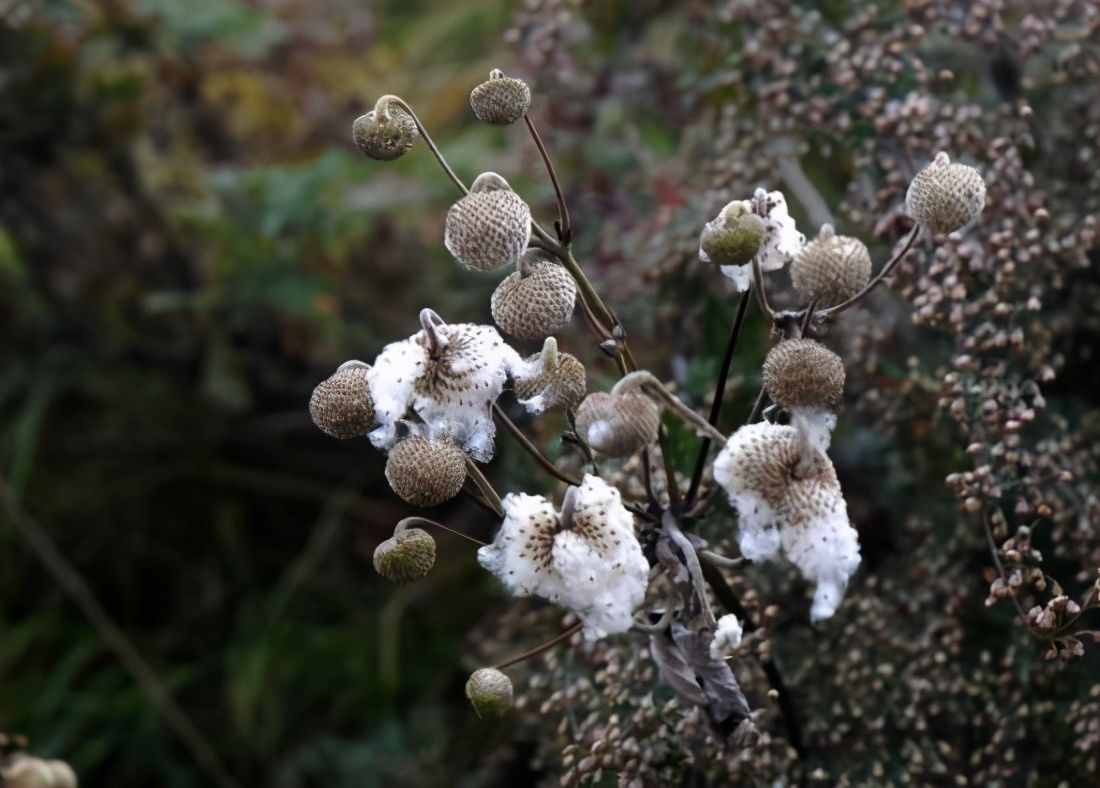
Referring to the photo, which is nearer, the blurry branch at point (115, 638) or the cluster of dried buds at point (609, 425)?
the cluster of dried buds at point (609, 425)

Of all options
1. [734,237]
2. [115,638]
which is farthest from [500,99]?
[115,638]

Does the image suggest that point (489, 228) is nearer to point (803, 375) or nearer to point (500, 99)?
point (500, 99)

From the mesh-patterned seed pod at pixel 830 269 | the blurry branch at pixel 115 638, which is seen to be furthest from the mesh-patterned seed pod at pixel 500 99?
the blurry branch at pixel 115 638

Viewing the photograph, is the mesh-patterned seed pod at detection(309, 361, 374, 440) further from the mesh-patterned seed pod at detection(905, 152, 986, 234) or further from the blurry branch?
the blurry branch

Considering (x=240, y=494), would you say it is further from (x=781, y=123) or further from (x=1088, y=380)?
(x=1088, y=380)

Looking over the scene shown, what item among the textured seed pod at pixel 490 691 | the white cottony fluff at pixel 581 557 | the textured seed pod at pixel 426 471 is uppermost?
the textured seed pod at pixel 426 471

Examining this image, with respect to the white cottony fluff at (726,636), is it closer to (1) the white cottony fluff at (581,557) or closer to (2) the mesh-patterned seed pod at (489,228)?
(1) the white cottony fluff at (581,557)
